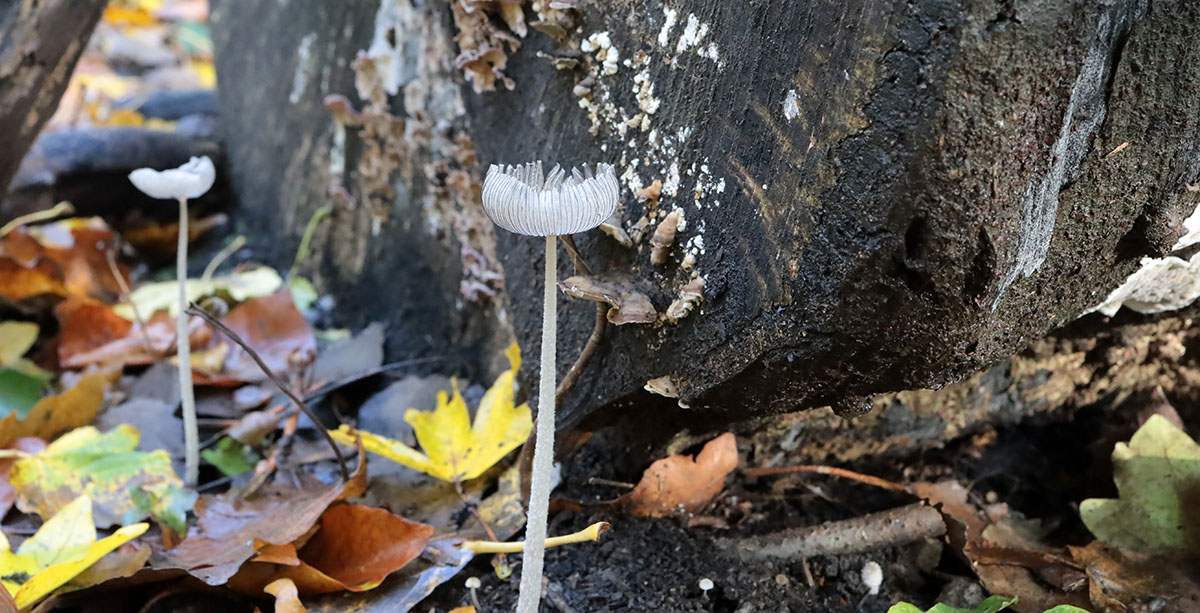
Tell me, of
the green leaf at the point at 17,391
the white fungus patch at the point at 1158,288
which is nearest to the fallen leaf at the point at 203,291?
the green leaf at the point at 17,391

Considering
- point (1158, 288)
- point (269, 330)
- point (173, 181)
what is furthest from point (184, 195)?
point (1158, 288)

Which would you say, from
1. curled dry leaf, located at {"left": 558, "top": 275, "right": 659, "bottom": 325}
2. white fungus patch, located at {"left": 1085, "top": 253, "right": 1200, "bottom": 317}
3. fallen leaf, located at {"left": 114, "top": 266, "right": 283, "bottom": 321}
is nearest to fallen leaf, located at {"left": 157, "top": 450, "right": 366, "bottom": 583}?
curled dry leaf, located at {"left": 558, "top": 275, "right": 659, "bottom": 325}

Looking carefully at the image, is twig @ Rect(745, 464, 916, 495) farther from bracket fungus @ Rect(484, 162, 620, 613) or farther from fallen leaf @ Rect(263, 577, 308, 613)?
fallen leaf @ Rect(263, 577, 308, 613)

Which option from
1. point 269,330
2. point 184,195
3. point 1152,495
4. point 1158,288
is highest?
point 1158,288

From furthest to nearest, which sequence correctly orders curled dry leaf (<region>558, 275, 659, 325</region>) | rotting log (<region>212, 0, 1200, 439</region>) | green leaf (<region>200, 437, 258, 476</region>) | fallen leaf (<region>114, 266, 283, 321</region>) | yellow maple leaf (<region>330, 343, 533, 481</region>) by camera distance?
fallen leaf (<region>114, 266, 283, 321</region>) < green leaf (<region>200, 437, 258, 476</region>) < yellow maple leaf (<region>330, 343, 533, 481</region>) < curled dry leaf (<region>558, 275, 659, 325</region>) < rotting log (<region>212, 0, 1200, 439</region>)

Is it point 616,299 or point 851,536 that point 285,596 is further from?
point 851,536

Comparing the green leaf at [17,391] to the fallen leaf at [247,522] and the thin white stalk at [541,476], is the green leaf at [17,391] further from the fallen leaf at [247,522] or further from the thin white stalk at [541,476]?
the thin white stalk at [541,476]
